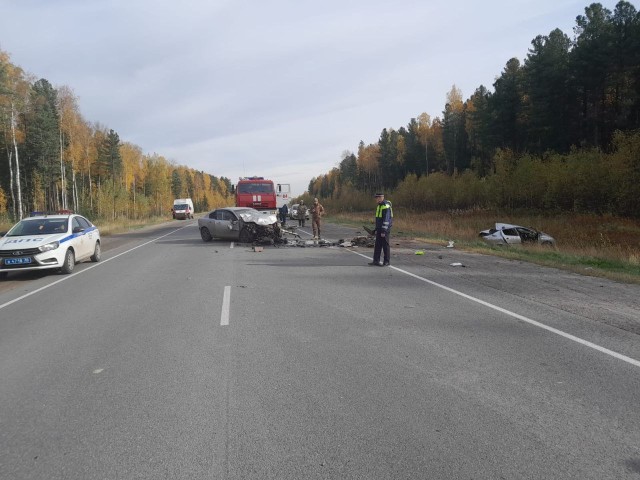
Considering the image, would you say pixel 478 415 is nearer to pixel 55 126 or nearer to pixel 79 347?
pixel 79 347

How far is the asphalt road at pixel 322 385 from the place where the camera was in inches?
122

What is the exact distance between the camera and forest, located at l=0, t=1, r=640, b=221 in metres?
36.8

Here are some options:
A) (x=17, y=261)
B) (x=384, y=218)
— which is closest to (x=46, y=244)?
(x=17, y=261)

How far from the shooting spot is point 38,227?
12.9 meters

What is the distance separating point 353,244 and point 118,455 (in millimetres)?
16518

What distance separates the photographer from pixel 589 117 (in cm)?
4712

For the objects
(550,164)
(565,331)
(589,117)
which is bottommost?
(565,331)

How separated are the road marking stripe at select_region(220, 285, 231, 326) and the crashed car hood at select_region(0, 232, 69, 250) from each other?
552 centimetres

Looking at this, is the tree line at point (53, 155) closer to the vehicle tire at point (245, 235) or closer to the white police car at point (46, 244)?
the vehicle tire at point (245, 235)

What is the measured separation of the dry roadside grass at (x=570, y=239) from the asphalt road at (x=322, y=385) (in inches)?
228

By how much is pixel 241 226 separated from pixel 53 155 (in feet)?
148


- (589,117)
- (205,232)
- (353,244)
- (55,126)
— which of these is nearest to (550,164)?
(589,117)

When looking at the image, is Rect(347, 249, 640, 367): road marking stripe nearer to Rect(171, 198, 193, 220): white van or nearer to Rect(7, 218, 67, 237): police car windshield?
Rect(7, 218, 67, 237): police car windshield

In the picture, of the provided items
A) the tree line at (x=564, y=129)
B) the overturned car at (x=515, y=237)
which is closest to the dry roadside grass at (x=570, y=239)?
the overturned car at (x=515, y=237)
